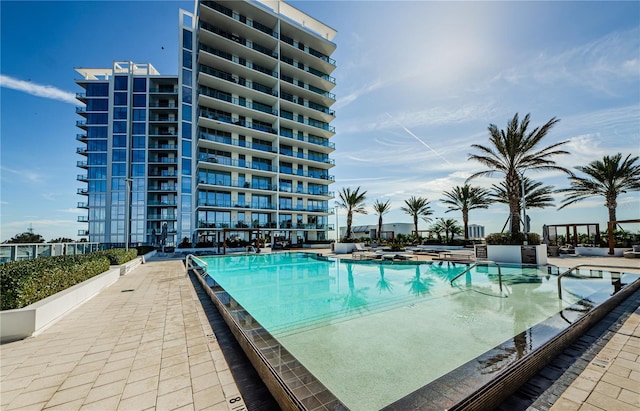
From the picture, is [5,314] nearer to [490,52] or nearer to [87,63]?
[490,52]

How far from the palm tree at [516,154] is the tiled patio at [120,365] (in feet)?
52.5

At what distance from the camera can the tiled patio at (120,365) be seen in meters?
2.49

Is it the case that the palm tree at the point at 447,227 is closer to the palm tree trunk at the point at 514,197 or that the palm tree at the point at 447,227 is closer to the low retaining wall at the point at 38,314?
the palm tree trunk at the point at 514,197

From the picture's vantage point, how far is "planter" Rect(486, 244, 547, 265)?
1254cm

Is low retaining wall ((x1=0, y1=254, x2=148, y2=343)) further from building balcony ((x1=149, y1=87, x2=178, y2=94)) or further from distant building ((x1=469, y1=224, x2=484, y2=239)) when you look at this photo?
distant building ((x1=469, y1=224, x2=484, y2=239))

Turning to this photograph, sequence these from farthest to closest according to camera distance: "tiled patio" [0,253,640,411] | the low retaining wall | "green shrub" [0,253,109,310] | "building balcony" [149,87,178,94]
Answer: "building balcony" [149,87,178,94]
"green shrub" [0,253,109,310]
the low retaining wall
"tiled patio" [0,253,640,411]

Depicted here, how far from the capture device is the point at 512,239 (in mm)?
13469

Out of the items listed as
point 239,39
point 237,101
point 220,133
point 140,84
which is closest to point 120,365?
point 220,133

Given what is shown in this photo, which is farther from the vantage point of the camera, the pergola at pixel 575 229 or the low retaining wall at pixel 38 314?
the pergola at pixel 575 229

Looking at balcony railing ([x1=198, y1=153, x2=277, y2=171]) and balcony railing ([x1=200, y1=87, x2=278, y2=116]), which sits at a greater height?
balcony railing ([x1=200, y1=87, x2=278, y2=116])

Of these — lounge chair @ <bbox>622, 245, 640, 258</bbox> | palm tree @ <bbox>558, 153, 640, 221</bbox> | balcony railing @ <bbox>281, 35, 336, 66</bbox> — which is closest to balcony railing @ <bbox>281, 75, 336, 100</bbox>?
balcony railing @ <bbox>281, 35, 336, 66</bbox>

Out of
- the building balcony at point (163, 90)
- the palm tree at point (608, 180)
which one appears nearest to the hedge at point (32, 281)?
the palm tree at point (608, 180)

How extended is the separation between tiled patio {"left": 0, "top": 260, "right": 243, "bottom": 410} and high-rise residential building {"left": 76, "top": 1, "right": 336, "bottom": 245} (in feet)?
68.6

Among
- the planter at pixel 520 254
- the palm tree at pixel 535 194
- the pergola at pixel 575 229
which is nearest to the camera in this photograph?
the planter at pixel 520 254
